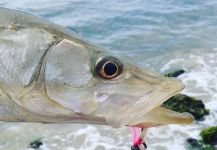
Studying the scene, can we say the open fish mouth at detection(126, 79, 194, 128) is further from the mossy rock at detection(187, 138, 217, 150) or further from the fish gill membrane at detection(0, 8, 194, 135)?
the mossy rock at detection(187, 138, 217, 150)

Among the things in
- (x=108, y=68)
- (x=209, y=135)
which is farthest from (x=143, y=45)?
(x=108, y=68)

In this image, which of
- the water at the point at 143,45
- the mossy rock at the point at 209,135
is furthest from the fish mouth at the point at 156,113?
the mossy rock at the point at 209,135

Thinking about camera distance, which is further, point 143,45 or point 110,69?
point 143,45

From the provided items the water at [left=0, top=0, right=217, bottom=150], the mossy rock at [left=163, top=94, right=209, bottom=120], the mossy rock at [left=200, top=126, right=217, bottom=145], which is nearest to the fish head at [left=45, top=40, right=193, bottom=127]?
the water at [left=0, top=0, right=217, bottom=150]

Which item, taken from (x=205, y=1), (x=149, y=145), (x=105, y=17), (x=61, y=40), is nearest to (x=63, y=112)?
(x=61, y=40)

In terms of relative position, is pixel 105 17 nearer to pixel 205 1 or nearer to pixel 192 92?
pixel 205 1

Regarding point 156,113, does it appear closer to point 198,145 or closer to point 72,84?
point 72,84
